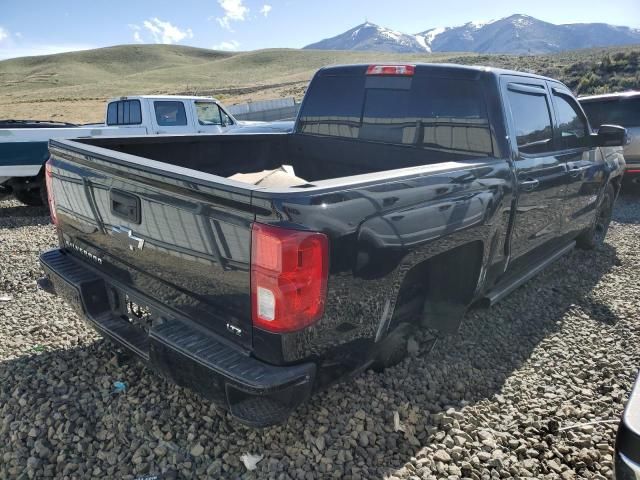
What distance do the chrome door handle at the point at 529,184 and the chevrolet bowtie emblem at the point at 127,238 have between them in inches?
95.5

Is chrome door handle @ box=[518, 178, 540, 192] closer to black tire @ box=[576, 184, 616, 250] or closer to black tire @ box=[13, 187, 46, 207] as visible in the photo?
black tire @ box=[576, 184, 616, 250]

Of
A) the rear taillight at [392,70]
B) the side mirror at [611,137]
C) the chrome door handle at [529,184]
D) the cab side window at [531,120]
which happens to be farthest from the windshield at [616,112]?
the rear taillight at [392,70]

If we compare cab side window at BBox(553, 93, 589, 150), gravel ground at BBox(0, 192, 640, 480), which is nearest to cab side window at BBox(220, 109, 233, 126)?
gravel ground at BBox(0, 192, 640, 480)

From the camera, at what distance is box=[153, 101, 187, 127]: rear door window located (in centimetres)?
972

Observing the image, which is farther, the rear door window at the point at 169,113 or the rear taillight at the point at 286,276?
the rear door window at the point at 169,113

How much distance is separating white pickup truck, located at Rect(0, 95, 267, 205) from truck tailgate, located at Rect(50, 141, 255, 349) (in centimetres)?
441

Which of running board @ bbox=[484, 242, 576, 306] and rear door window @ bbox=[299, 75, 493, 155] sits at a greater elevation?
rear door window @ bbox=[299, 75, 493, 155]

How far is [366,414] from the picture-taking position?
281 centimetres

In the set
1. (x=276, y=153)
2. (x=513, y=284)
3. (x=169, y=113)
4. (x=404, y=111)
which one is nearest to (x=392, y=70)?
(x=404, y=111)

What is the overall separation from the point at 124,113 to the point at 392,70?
25.2ft

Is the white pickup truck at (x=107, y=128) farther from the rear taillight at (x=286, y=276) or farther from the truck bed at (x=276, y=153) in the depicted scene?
the rear taillight at (x=286, y=276)

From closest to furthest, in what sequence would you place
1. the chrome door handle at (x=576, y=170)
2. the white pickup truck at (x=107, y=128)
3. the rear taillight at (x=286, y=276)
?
the rear taillight at (x=286, y=276) → the chrome door handle at (x=576, y=170) → the white pickup truck at (x=107, y=128)

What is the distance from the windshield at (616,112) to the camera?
8367 millimetres

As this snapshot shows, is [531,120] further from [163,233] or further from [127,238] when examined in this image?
[127,238]
